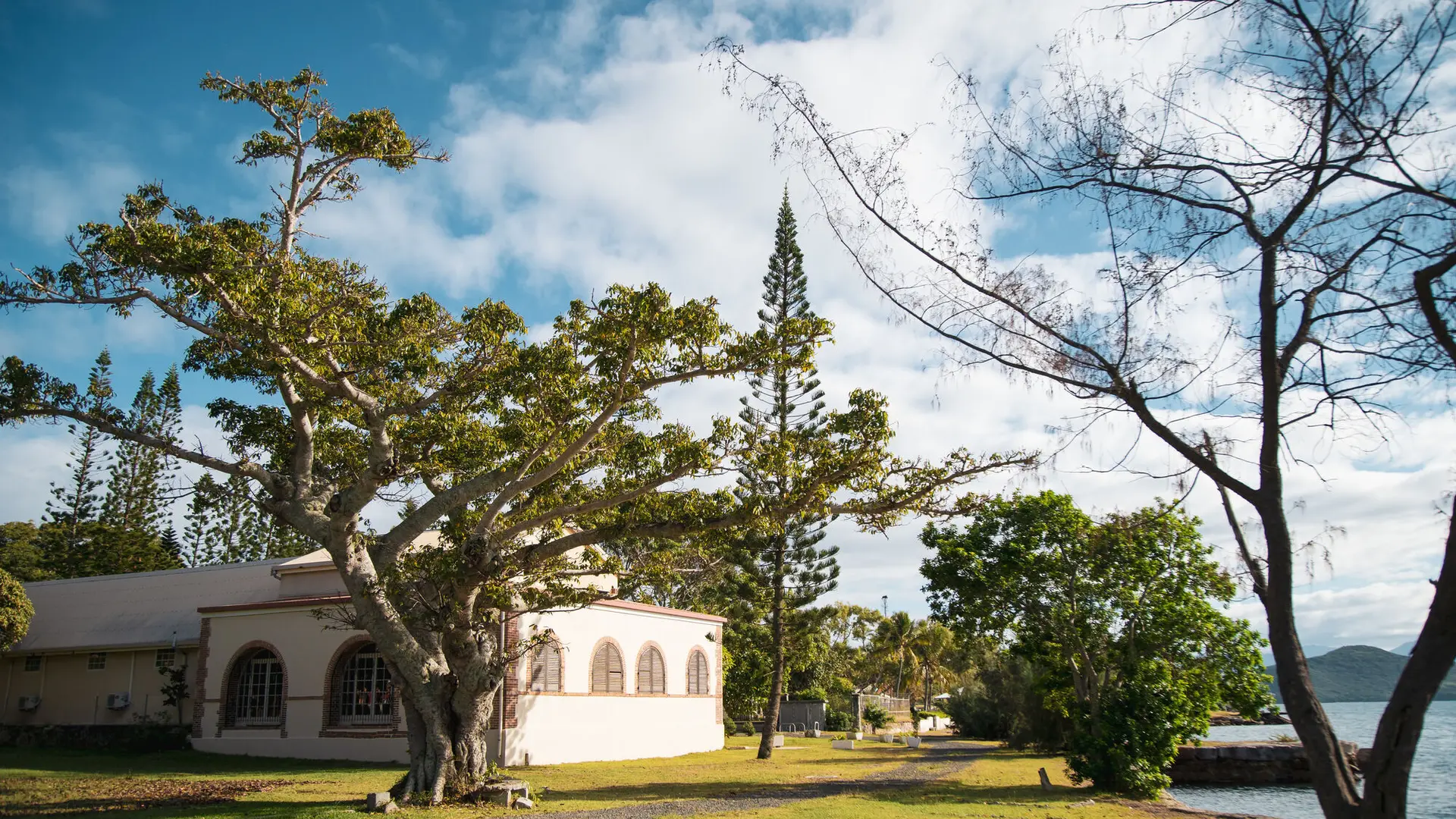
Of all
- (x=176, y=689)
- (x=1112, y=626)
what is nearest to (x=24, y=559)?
(x=176, y=689)

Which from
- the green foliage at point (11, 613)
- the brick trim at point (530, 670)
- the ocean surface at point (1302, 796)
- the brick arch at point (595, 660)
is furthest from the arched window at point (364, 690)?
the ocean surface at point (1302, 796)

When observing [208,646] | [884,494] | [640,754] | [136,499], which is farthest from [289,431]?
[136,499]

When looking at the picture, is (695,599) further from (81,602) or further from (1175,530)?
(1175,530)

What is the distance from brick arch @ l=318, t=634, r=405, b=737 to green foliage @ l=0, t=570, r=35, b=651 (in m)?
9.65

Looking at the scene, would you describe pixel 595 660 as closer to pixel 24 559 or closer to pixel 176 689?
pixel 176 689

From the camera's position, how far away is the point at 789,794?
13.8 m

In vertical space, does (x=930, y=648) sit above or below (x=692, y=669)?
below

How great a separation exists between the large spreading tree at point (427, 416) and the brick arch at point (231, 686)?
8333mm

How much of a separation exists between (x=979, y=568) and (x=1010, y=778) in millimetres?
3928

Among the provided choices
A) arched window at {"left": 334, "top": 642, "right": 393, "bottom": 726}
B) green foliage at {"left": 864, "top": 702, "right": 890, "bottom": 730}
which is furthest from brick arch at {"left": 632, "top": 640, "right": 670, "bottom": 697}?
green foliage at {"left": 864, "top": 702, "right": 890, "bottom": 730}

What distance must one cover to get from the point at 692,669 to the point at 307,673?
8.89 metres

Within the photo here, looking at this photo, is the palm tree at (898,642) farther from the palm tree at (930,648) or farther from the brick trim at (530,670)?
the brick trim at (530,670)

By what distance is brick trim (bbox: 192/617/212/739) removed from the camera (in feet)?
65.1

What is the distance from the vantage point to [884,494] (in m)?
11.5
